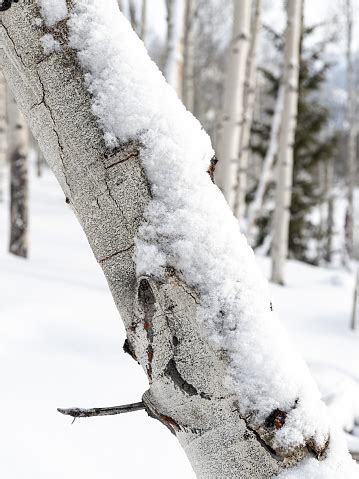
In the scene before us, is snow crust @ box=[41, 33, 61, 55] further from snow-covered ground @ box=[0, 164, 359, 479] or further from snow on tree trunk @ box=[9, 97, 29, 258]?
snow on tree trunk @ box=[9, 97, 29, 258]

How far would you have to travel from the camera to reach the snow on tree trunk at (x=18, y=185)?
5273 millimetres

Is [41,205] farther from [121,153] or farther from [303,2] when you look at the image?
[121,153]

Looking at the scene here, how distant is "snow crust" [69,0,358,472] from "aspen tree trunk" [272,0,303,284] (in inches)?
224

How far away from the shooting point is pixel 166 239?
61 cm

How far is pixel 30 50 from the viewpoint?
61 centimetres

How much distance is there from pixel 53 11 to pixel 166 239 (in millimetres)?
309

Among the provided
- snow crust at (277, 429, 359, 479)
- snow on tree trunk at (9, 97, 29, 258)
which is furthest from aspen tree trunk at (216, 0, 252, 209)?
snow crust at (277, 429, 359, 479)

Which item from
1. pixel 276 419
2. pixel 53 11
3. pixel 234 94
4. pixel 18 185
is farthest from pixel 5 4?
pixel 18 185

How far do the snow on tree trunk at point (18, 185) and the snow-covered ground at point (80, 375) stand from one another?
1.93 ft

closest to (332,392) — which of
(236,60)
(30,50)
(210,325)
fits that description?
(210,325)

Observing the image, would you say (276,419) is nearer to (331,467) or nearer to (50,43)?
(331,467)

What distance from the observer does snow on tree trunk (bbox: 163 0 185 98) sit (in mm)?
4039

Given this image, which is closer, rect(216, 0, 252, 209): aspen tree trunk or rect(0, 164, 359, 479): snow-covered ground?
rect(0, 164, 359, 479): snow-covered ground

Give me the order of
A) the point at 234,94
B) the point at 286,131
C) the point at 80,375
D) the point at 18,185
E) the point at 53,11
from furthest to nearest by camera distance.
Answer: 1. the point at 286,131
2. the point at 18,185
3. the point at 234,94
4. the point at 80,375
5. the point at 53,11
